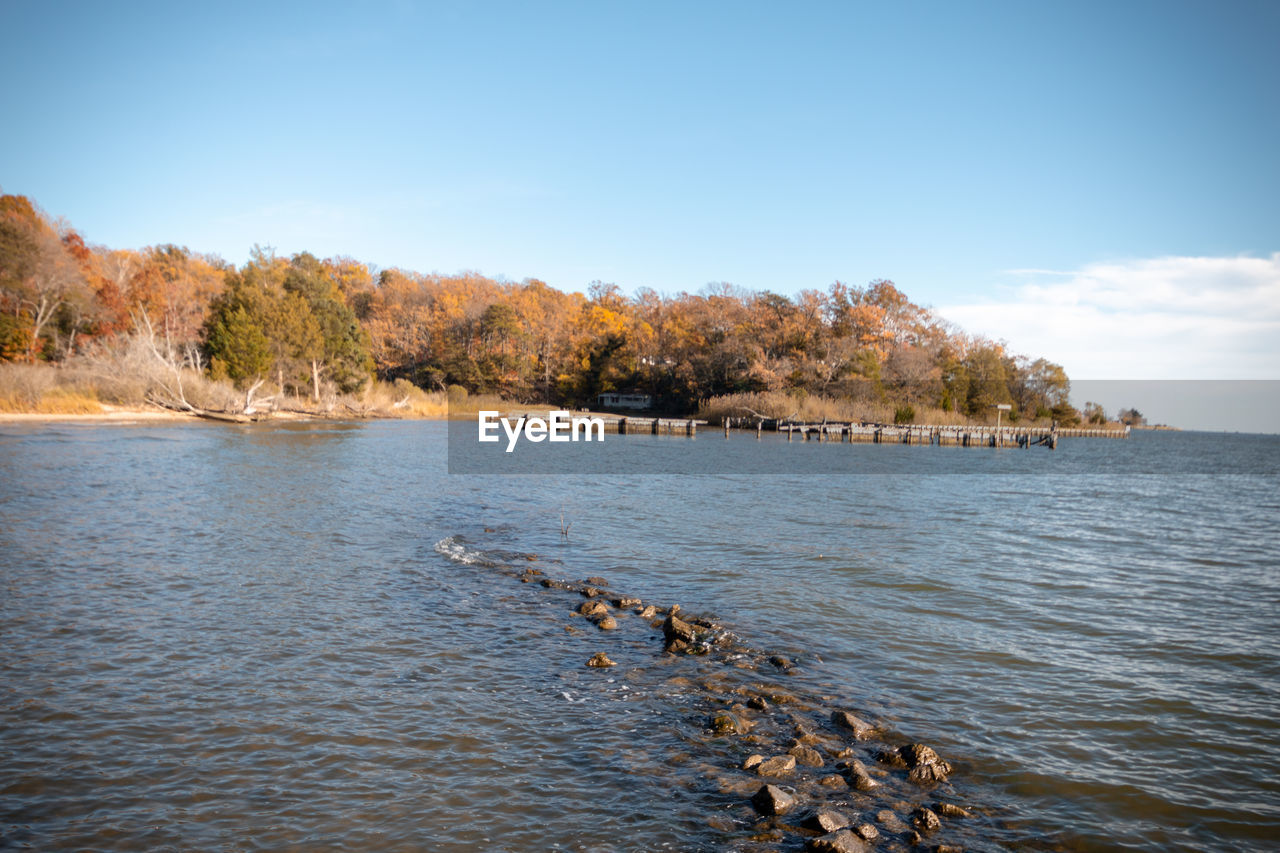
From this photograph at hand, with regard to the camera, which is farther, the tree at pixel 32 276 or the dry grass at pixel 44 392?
the tree at pixel 32 276

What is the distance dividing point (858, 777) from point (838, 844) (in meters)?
1.19

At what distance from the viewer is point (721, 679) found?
Result: 8.74 m

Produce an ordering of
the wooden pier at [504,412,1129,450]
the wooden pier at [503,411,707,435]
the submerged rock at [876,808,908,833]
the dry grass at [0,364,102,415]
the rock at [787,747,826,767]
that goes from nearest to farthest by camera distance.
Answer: the submerged rock at [876,808,908,833] → the rock at [787,747,826,767] → the dry grass at [0,364,102,415] → the wooden pier at [504,412,1129,450] → the wooden pier at [503,411,707,435]

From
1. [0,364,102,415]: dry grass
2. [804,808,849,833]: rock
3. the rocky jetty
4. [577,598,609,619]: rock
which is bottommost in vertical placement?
the rocky jetty

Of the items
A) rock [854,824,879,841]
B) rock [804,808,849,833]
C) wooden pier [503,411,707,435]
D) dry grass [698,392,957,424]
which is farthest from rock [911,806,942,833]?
dry grass [698,392,957,424]

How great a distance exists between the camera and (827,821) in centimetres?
551

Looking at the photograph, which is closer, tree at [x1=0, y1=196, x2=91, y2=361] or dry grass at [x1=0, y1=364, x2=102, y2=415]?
dry grass at [x1=0, y1=364, x2=102, y2=415]

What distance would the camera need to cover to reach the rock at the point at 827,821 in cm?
548

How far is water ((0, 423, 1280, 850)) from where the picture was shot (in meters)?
5.74

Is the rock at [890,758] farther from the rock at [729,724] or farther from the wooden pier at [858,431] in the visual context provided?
the wooden pier at [858,431]

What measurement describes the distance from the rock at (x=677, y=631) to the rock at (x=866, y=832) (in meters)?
4.47

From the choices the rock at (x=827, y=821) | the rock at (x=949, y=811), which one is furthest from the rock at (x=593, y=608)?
the rock at (x=949, y=811)

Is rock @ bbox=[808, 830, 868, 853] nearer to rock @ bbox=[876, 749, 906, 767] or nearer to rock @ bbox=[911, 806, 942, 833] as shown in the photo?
rock @ bbox=[911, 806, 942, 833]

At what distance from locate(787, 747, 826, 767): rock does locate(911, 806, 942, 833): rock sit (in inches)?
40.4
